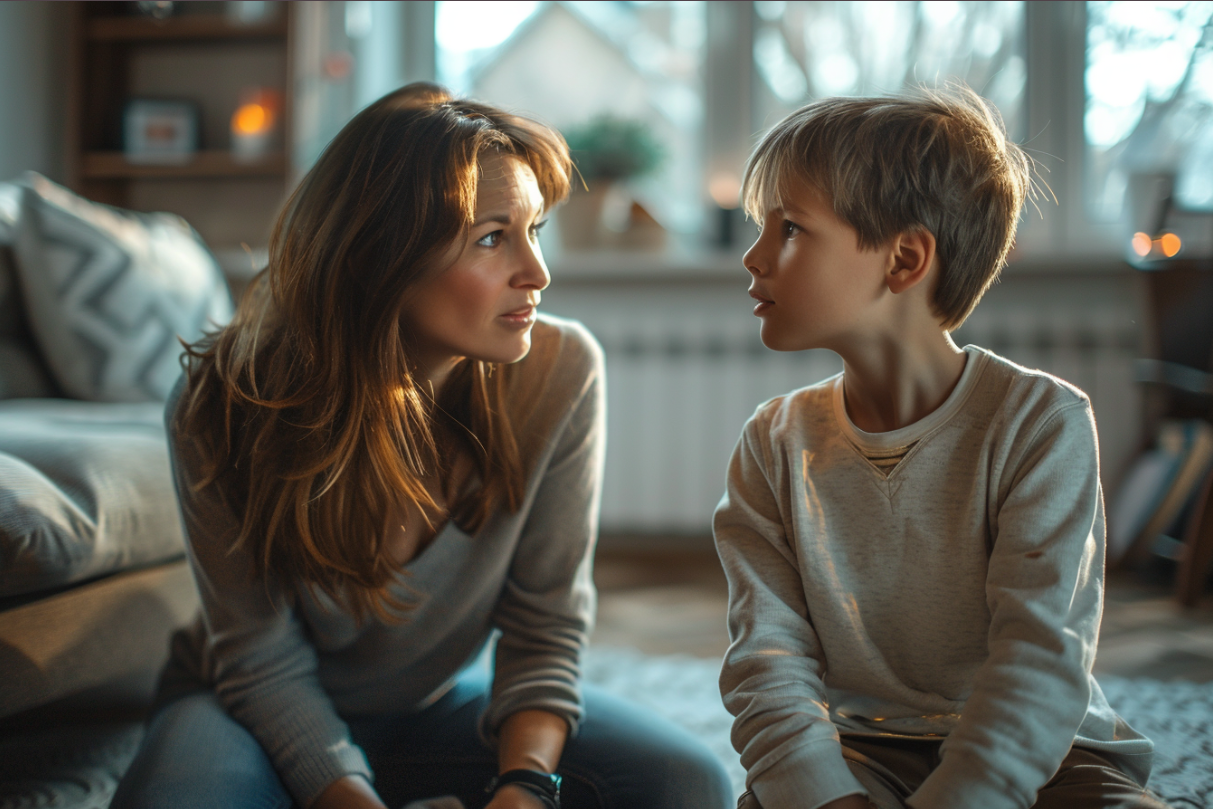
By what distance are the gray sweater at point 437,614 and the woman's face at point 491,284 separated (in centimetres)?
12

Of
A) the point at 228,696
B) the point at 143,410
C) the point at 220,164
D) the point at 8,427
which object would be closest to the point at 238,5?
the point at 220,164

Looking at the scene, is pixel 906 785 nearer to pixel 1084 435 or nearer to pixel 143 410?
pixel 1084 435

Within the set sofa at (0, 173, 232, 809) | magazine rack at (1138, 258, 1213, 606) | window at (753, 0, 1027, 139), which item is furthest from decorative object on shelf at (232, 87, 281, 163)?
magazine rack at (1138, 258, 1213, 606)

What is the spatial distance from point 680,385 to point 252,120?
1.52 m

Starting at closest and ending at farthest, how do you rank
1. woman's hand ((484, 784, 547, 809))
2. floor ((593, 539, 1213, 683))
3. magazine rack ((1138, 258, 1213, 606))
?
1. woman's hand ((484, 784, 547, 809))
2. floor ((593, 539, 1213, 683))
3. magazine rack ((1138, 258, 1213, 606))

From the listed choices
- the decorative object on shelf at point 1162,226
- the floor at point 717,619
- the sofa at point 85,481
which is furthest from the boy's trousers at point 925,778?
the decorative object on shelf at point 1162,226

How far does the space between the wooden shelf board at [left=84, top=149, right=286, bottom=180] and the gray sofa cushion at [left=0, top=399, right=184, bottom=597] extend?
1334mm

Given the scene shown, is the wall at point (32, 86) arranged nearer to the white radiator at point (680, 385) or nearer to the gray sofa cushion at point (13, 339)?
the gray sofa cushion at point (13, 339)

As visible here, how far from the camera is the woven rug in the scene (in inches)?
40.2

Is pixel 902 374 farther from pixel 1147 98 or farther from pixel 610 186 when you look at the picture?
pixel 1147 98

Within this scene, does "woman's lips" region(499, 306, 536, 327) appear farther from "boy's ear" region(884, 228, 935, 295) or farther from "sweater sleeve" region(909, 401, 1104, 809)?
"sweater sleeve" region(909, 401, 1104, 809)

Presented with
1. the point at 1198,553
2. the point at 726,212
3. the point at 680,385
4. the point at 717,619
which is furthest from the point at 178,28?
the point at 1198,553

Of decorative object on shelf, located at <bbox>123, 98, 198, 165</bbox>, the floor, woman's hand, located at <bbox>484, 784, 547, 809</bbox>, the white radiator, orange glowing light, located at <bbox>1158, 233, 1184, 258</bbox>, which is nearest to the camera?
woman's hand, located at <bbox>484, 784, 547, 809</bbox>

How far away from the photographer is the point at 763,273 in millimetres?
774
